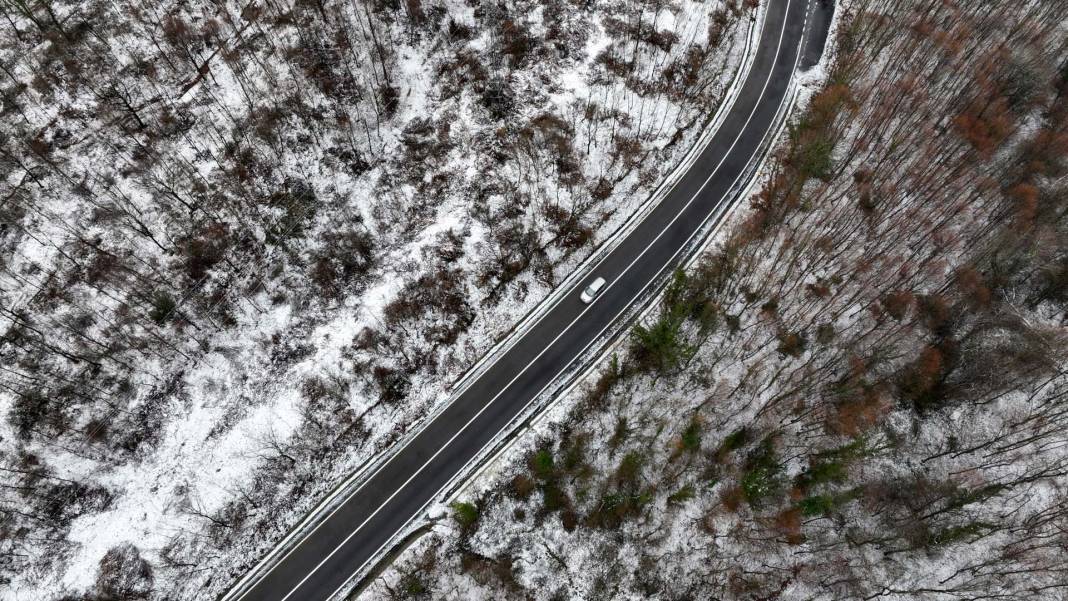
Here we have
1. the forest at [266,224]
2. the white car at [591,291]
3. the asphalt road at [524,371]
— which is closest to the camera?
the asphalt road at [524,371]

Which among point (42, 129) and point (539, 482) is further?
point (42, 129)

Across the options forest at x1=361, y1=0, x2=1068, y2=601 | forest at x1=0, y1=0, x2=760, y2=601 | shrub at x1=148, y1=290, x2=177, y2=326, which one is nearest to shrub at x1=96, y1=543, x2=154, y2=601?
forest at x1=0, y1=0, x2=760, y2=601

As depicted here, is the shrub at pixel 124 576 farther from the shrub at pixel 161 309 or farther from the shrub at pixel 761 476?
the shrub at pixel 761 476

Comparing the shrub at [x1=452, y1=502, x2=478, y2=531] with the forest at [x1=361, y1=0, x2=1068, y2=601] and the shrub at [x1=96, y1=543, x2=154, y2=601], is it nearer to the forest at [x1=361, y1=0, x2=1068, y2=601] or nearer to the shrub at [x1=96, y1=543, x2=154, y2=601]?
the forest at [x1=361, y1=0, x2=1068, y2=601]

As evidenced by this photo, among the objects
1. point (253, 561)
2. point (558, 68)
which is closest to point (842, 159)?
point (558, 68)

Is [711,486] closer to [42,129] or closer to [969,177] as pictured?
[969,177]

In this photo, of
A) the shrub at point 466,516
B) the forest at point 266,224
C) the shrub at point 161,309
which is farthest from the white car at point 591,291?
the shrub at point 161,309
